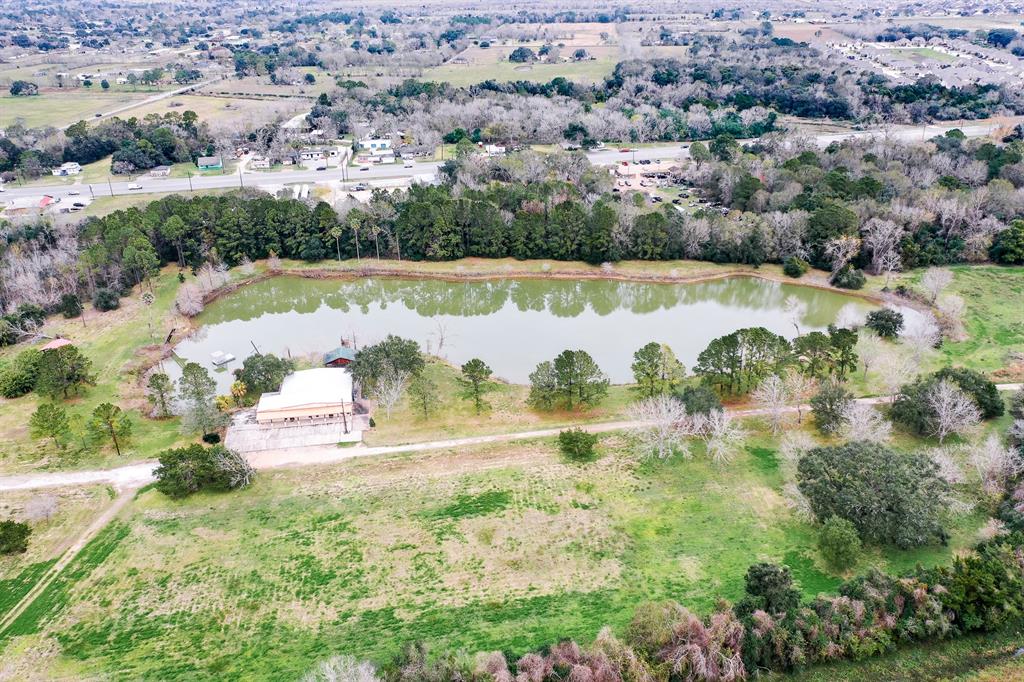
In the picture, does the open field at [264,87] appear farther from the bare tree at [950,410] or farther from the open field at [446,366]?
the bare tree at [950,410]

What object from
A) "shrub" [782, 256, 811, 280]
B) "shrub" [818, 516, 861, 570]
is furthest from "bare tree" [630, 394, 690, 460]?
"shrub" [782, 256, 811, 280]

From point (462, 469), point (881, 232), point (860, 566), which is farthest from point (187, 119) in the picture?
point (860, 566)

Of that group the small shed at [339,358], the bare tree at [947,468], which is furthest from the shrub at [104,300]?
the bare tree at [947,468]

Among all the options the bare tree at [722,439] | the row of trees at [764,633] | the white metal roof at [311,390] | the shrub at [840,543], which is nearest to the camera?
the row of trees at [764,633]

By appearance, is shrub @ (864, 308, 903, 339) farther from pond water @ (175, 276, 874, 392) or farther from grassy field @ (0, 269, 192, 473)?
grassy field @ (0, 269, 192, 473)

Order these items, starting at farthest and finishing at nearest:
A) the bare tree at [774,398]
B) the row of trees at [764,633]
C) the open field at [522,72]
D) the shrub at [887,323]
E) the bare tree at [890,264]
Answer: the open field at [522,72]
the bare tree at [890,264]
the shrub at [887,323]
the bare tree at [774,398]
the row of trees at [764,633]

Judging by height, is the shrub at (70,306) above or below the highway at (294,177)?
below

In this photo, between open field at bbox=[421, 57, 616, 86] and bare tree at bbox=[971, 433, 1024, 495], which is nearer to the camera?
bare tree at bbox=[971, 433, 1024, 495]
